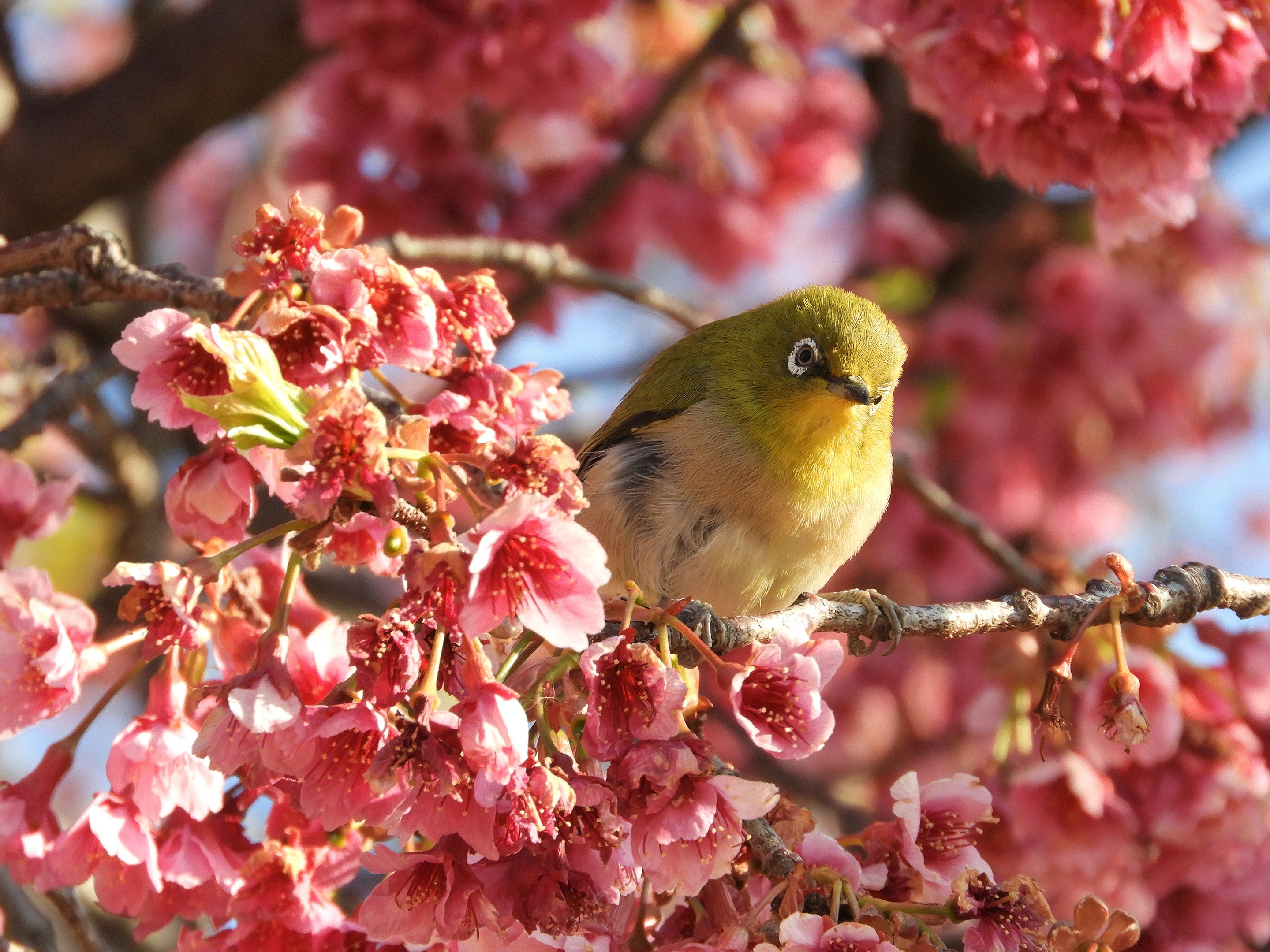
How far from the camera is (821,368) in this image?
3756 millimetres

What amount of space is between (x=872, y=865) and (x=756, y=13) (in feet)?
14.2

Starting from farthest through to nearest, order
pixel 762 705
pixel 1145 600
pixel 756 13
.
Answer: pixel 756 13 → pixel 1145 600 → pixel 762 705

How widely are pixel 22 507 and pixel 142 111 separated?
2643mm

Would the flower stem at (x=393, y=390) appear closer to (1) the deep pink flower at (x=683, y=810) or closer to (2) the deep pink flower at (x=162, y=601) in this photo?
(2) the deep pink flower at (x=162, y=601)

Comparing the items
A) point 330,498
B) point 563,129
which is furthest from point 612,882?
point 563,129

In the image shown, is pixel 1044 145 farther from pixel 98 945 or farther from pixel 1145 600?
pixel 98 945

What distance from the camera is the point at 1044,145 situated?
323 cm

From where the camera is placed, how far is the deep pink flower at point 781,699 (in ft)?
6.54

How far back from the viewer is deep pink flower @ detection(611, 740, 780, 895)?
185cm

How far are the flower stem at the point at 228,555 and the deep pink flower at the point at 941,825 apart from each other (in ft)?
3.42

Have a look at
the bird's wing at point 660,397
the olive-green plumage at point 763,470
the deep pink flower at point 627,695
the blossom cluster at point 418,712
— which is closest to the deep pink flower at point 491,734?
the blossom cluster at point 418,712

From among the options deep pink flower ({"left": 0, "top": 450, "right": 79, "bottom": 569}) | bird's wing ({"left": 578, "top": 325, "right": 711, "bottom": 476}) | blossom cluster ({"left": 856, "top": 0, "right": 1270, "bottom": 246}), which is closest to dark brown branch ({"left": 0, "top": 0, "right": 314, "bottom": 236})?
bird's wing ({"left": 578, "top": 325, "right": 711, "bottom": 476})

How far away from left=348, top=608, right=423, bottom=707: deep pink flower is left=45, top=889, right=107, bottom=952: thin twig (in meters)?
1.30

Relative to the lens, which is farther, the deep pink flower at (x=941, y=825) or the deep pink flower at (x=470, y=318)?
the deep pink flower at (x=470, y=318)
